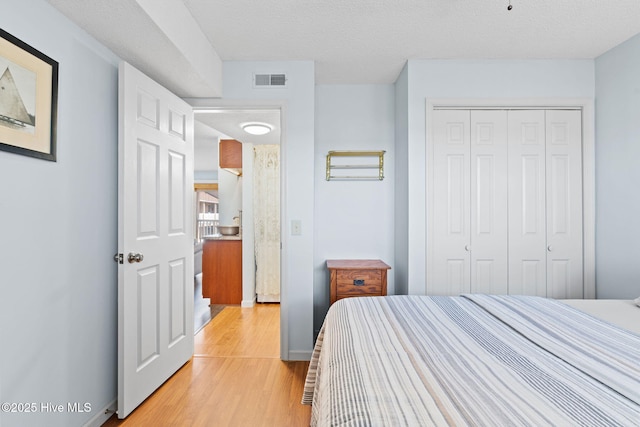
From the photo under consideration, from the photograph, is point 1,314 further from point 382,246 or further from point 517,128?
point 517,128

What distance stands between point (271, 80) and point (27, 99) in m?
1.69

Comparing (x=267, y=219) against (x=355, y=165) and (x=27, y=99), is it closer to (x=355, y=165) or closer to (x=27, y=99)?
(x=355, y=165)

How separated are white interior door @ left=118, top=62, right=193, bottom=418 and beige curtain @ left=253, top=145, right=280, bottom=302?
1802mm

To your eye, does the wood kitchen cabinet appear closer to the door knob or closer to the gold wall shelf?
the gold wall shelf

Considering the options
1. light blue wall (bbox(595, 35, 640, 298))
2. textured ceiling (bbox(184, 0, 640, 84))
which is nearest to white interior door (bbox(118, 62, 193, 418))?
textured ceiling (bbox(184, 0, 640, 84))

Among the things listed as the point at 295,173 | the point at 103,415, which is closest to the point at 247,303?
the point at 295,173

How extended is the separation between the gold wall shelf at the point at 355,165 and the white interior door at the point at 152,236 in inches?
50.4

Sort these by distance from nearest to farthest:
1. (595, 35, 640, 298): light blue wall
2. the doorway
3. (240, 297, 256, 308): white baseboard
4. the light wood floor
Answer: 1. the light wood floor
2. (595, 35, 640, 298): light blue wall
3. the doorway
4. (240, 297, 256, 308): white baseboard

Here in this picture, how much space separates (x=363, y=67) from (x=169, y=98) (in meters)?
1.60

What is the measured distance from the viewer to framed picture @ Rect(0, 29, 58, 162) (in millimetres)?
1327

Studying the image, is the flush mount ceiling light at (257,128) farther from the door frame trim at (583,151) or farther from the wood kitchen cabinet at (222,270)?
the door frame trim at (583,151)

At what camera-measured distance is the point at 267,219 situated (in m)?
4.51

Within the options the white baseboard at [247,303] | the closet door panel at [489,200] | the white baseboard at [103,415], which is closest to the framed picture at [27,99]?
the white baseboard at [103,415]

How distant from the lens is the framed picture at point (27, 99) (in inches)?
52.2
